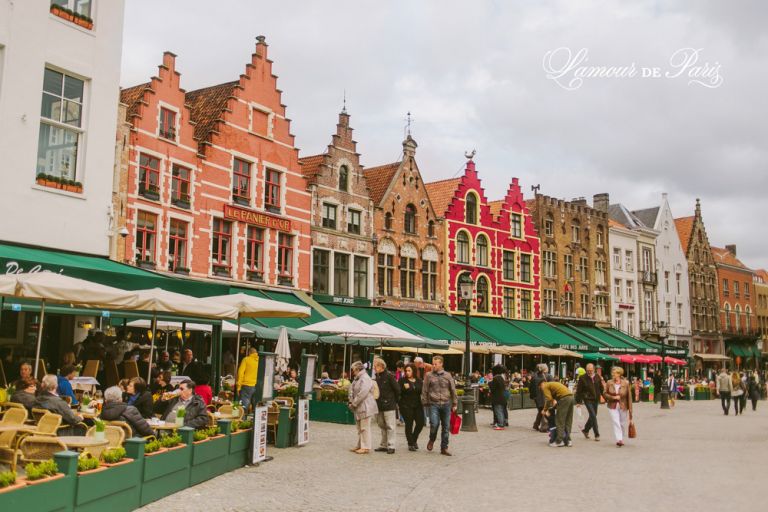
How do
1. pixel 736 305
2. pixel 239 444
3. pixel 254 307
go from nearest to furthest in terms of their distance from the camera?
pixel 239 444, pixel 254 307, pixel 736 305

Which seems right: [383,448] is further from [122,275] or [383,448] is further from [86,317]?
[86,317]

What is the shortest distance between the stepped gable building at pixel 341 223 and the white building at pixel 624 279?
2293 cm

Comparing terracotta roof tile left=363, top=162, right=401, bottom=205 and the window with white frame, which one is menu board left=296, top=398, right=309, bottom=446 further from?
terracotta roof tile left=363, top=162, right=401, bottom=205

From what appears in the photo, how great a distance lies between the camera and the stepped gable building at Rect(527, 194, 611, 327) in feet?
150

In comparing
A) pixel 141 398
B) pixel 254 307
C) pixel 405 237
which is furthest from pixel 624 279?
pixel 141 398

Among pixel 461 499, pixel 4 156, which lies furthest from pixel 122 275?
pixel 461 499

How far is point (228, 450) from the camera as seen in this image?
11250mm

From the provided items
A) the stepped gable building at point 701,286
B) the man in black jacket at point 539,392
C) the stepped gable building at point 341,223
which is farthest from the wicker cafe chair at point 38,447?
the stepped gable building at point 701,286

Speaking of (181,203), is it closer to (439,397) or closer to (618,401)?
(439,397)

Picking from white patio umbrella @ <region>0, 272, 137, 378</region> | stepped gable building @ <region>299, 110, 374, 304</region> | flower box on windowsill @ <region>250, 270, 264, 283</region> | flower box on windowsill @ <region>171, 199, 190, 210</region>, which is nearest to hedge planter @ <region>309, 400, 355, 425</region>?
white patio umbrella @ <region>0, 272, 137, 378</region>

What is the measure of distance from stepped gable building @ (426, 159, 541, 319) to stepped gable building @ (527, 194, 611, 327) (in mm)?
1436

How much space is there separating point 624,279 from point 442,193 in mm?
17697

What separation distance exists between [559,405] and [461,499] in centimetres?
691

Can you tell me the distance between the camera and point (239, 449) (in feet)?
38.2
